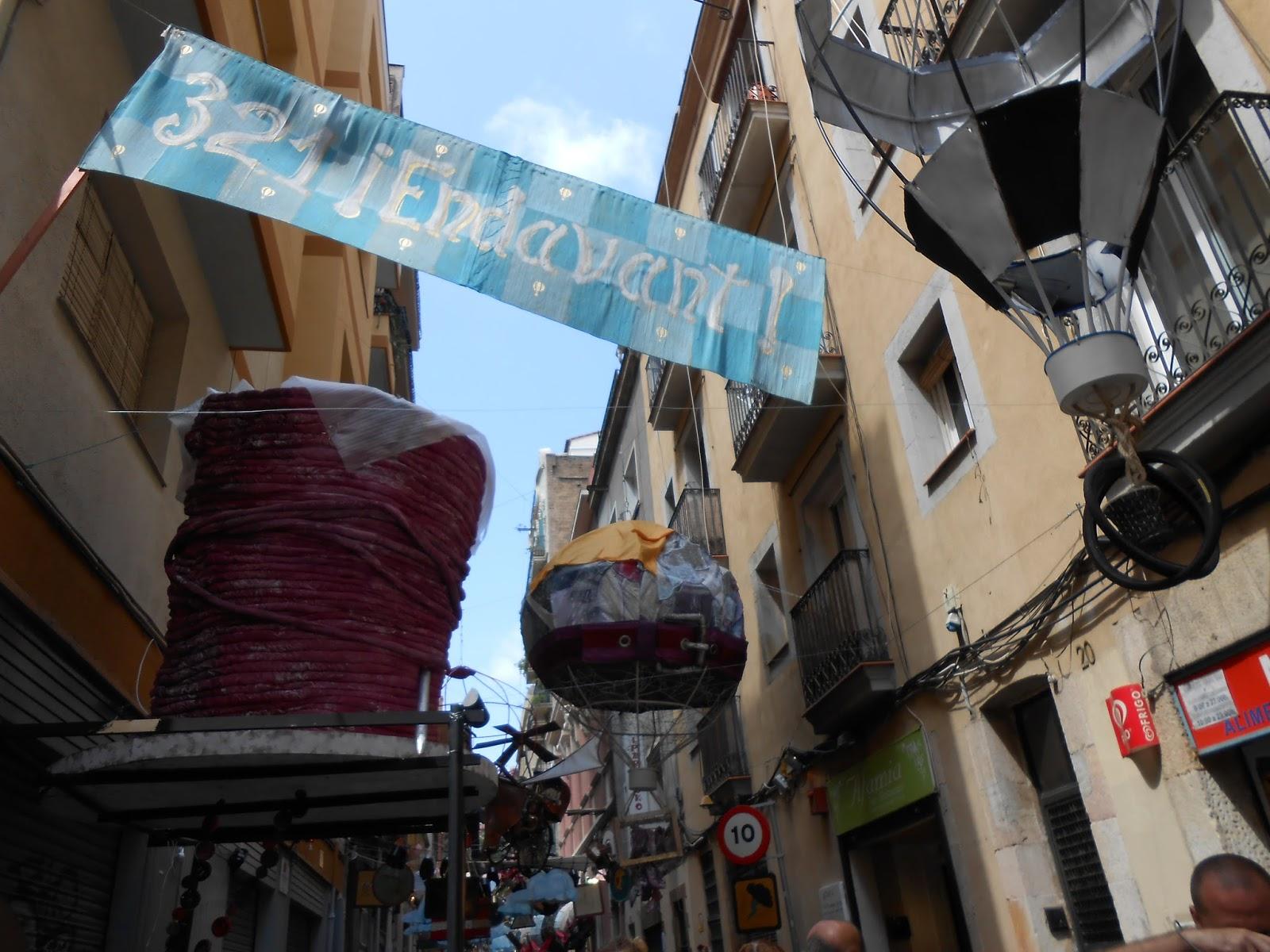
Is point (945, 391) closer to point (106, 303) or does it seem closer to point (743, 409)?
point (743, 409)

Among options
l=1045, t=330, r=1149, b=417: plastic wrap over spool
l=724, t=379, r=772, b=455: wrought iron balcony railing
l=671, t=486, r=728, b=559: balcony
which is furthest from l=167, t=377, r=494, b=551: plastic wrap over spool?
l=671, t=486, r=728, b=559: balcony

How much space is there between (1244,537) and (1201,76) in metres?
2.56

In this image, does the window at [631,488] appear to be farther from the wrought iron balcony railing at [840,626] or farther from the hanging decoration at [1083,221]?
the hanging decoration at [1083,221]

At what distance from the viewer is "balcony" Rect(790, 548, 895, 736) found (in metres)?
8.73

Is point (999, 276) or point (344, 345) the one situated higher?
point (344, 345)

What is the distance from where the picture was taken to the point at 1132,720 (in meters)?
5.60

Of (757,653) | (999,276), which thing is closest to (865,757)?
(757,653)

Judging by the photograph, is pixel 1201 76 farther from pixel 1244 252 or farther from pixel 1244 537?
pixel 1244 537

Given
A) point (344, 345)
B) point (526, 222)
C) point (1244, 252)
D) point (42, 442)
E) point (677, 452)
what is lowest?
point (42, 442)

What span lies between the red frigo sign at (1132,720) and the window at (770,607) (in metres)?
6.39

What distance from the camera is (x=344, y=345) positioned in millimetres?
12367

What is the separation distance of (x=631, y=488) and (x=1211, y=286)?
1881 centimetres

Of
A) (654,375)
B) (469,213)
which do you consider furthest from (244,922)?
(654,375)

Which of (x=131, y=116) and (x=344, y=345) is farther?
(x=344, y=345)
